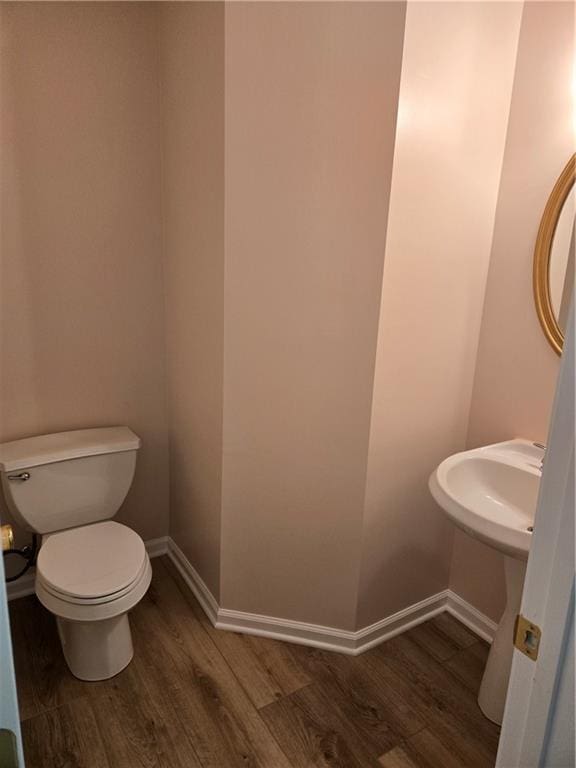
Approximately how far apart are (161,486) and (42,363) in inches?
30.9

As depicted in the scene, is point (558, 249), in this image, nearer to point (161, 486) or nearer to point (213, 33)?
point (213, 33)

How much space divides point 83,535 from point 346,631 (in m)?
1.04

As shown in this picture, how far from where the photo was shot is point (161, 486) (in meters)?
2.55

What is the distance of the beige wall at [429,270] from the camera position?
63.1 inches

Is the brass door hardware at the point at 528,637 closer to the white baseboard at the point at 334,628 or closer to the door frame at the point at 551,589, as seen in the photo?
the door frame at the point at 551,589

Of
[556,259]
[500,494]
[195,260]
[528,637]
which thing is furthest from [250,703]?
[556,259]

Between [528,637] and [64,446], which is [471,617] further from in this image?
[64,446]

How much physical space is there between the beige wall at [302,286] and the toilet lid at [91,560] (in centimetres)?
36

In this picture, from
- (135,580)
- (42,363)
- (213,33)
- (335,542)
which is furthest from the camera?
(42,363)

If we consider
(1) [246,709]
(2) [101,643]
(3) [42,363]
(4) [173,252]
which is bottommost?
(1) [246,709]

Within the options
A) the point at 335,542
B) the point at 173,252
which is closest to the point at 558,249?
the point at 335,542

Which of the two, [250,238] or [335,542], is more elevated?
[250,238]

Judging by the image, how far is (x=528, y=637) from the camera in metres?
0.74

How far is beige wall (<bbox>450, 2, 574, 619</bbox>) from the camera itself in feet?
5.50
